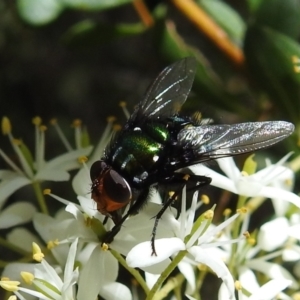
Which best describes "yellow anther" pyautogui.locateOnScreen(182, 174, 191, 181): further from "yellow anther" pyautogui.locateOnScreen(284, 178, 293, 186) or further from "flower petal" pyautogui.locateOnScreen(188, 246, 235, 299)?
"yellow anther" pyautogui.locateOnScreen(284, 178, 293, 186)

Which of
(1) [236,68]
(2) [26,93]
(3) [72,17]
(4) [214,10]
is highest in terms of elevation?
(4) [214,10]

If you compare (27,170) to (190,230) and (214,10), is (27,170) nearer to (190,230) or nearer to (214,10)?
(190,230)

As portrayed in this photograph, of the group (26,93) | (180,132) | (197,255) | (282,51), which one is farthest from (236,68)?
(26,93)

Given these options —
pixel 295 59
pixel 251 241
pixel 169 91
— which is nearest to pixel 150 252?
pixel 251 241

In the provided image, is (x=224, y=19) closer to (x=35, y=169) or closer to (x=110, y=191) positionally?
(x=35, y=169)

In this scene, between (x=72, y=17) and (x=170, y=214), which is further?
(x=72, y=17)

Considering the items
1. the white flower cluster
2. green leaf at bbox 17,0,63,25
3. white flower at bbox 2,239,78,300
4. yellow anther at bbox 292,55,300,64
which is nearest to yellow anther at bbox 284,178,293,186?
the white flower cluster
